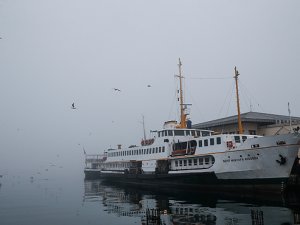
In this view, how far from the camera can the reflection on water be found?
64.2 ft

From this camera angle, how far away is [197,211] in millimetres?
23172

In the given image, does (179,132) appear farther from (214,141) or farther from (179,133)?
(214,141)

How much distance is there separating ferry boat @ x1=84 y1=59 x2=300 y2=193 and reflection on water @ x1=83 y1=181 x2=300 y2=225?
2.36 m

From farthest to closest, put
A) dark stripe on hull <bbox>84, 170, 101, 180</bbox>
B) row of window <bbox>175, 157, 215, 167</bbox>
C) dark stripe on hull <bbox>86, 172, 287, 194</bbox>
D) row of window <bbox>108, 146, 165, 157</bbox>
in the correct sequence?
dark stripe on hull <bbox>84, 170, 101, 180</bbox> < row of window <bbox>108, 146, 165, 157</bbox> < row of window <bbox>175, 157, 215, 167</bbox> < dark stripe on hull <bbox>86, 172, 287, 194</bbox>

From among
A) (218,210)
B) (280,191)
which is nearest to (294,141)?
(280,191)

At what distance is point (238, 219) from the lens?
19969 mm

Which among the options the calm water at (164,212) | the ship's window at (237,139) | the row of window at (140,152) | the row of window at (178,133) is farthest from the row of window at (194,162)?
the row of window at (178,133)

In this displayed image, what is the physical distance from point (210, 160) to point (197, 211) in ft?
28.4

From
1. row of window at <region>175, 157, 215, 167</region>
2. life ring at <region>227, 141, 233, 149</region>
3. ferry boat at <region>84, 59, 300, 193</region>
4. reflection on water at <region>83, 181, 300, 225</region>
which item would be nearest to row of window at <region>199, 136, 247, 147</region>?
ferry boat at <region>84, 59, 300, 193</region>

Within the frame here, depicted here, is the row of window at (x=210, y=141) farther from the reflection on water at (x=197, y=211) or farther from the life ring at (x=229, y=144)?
the reflection on water at (x=197, y=211)

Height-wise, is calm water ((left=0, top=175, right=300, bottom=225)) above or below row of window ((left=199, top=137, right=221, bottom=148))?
below

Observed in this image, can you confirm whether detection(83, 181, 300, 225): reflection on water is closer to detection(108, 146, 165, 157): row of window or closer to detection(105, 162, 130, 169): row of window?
detection(108, 146, 165, 157): row of window

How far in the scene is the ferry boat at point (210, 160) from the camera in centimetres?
2591

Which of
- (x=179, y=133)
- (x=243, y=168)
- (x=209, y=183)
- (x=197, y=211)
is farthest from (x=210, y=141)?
(x=197, y=211)
